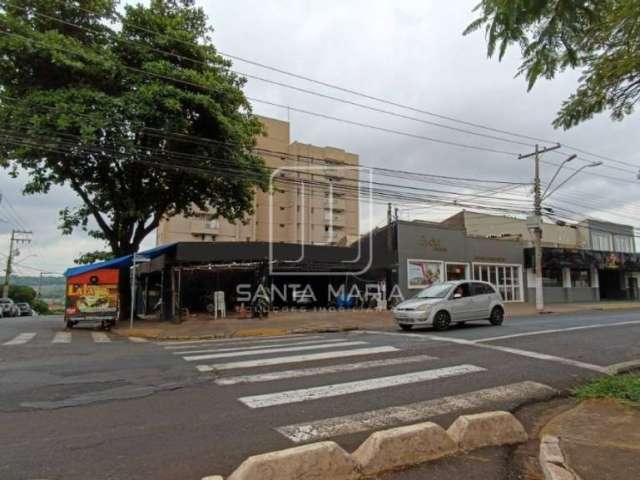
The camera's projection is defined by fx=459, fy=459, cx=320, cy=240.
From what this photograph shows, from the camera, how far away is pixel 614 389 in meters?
6.95

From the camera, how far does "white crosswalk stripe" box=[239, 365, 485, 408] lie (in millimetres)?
6531

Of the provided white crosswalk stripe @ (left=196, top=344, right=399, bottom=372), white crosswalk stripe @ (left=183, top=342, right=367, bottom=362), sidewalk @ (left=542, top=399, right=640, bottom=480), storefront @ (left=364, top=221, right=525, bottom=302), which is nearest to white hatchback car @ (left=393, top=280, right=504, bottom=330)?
white crosswalk stripe @ (left=183, top=342, right=367, bottom=362)

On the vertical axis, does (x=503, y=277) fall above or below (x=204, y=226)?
below

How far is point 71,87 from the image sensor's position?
18469 mm

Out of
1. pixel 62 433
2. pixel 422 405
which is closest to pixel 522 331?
pixel 422 405

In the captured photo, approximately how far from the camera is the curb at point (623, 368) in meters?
8.73

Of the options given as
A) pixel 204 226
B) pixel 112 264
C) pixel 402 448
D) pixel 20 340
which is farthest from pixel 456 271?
pixel 204 226

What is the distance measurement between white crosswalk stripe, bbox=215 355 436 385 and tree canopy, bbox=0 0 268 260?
12.9 m

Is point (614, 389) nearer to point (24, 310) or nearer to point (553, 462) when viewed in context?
point (553, 462)

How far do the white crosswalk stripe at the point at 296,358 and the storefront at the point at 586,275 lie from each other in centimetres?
2609

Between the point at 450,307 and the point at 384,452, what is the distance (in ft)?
38.4

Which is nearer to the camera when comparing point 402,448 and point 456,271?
point 402,448

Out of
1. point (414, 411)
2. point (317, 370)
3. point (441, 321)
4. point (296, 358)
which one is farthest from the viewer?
point (441, 321)

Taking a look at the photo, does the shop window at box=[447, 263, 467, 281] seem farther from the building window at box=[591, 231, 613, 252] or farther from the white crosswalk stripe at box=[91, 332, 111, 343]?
the building window at box=[591, 231, 613, 252]
